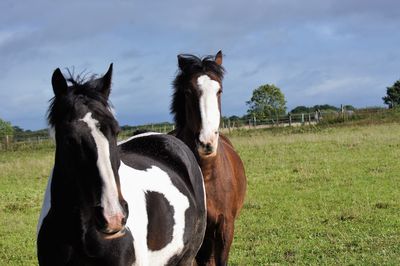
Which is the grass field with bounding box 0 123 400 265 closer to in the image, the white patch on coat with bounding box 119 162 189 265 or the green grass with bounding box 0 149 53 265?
the green grass with bounding box 0 149 53 265

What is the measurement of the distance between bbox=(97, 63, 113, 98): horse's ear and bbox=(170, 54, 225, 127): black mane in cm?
226

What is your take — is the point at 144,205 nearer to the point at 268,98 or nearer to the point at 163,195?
the point at 163,195

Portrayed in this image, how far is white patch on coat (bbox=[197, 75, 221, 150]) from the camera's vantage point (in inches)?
200

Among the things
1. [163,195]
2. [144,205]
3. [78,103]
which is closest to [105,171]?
[78,103]

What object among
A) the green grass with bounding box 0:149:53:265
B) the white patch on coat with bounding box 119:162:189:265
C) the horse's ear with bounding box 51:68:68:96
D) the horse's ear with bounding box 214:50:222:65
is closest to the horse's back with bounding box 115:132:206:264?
the white patch on coat with bounding box 119:162:189:265

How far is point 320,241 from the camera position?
7461 mm

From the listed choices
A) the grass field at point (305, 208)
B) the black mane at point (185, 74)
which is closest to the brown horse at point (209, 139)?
the black mane at point (185, 74)

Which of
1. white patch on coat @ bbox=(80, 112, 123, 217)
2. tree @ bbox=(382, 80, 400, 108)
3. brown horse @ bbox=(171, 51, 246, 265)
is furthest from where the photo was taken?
tree @ bbox=(382, 80, 400, 108)

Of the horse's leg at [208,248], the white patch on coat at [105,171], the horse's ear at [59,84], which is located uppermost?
the horse's ear at [59,84]

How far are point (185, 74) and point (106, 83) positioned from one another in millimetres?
2409

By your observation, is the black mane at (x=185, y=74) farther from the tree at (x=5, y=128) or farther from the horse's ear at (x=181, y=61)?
the tree at (x=5, y=128)

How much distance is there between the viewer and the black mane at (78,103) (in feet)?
9.89

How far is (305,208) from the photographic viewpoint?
987 centimetres

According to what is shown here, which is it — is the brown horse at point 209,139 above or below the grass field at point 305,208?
above
